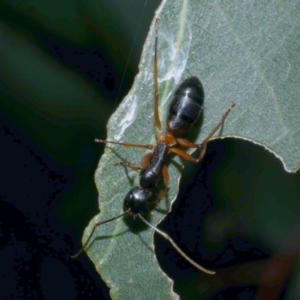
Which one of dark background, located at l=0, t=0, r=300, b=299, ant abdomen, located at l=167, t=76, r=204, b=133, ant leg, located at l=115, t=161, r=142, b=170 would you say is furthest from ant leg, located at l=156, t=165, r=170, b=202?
dark background, located at l=0, t=0, r=300, b=299

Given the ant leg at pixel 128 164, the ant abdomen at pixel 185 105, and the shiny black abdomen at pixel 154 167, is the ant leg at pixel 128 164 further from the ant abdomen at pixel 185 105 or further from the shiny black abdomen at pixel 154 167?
the ant abdomen at pixel 185 105

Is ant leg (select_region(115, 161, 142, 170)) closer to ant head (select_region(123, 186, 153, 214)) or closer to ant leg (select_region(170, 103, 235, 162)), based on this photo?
ant head (select_region(123, 186, 153, 214))

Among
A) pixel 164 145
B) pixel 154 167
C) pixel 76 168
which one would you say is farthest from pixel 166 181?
pixel 76 168

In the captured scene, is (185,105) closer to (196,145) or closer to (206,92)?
(206,92)

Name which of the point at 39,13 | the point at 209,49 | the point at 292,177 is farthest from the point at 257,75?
the point at 39,13

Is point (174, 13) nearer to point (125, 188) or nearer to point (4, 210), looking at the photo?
point (125, 188)

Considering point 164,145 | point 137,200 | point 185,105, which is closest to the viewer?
point 185,105
